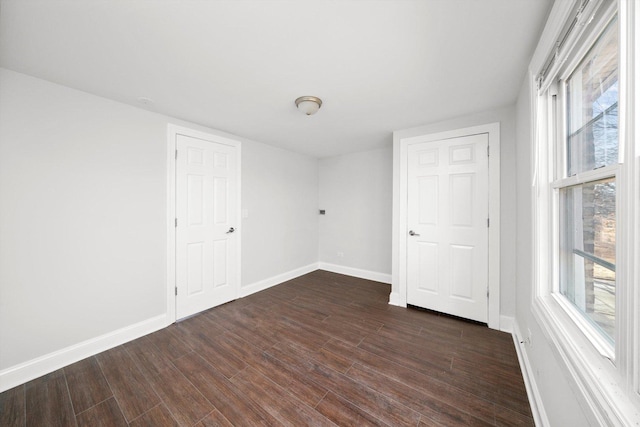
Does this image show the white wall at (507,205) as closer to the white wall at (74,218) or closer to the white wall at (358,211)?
the white wall at (358,211)

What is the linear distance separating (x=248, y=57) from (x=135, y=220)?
6.55 ft

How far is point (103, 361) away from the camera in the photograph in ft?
6.53

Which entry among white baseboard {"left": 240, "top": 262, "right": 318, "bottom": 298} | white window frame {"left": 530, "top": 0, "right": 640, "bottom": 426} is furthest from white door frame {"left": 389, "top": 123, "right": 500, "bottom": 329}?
white baseboard {"left": 240, "top": 262, "right": 318, "bottom": 298}

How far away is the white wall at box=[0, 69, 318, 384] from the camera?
173cm

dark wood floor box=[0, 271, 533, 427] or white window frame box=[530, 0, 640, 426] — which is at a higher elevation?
white window frame box=[530, 0, 640, 426]

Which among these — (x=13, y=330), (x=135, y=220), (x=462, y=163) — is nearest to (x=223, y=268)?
(x=135, y=220)

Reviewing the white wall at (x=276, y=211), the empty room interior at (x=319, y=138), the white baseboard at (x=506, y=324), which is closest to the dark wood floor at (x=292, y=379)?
the empty room interior at (x=319, y=138)

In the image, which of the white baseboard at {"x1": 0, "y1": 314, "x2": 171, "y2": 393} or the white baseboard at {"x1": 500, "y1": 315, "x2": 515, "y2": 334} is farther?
the white baseboard at {"x1": 500, "y1": 315, "x2": 515, "y2": 334}

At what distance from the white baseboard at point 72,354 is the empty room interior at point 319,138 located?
0.01 meters

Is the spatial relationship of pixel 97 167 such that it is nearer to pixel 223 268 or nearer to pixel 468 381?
pixel 223 268

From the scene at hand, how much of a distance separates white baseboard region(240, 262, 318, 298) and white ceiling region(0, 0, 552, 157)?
98.9 inches

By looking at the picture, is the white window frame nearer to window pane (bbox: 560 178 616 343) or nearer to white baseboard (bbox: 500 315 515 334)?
window pane (bbox: 560 178 616 343)

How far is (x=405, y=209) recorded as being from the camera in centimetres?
303

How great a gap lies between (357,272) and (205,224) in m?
2.77
